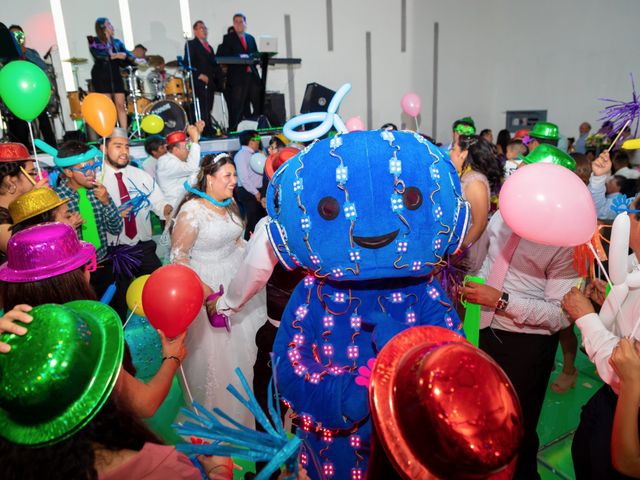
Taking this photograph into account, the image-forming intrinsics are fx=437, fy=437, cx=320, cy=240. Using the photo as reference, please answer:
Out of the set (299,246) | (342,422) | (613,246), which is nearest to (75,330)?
(299,246)

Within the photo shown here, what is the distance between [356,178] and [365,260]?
221mm

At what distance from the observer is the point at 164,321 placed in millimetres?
1727

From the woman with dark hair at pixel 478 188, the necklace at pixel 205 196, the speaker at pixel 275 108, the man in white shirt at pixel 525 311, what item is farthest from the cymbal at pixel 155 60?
the man in white shirt at pixel 525 311

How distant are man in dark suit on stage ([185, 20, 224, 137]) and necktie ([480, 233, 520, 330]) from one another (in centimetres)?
678

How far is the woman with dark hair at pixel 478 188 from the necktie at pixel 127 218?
249cm

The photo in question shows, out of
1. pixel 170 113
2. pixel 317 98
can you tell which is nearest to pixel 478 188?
pixel 317 98

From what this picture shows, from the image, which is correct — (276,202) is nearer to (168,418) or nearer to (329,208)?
(329,208)

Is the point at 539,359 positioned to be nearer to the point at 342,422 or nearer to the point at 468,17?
Result: the point at 342,422

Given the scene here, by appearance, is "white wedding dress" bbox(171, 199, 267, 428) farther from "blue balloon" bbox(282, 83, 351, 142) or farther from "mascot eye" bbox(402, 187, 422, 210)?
"mascot eye" bbox(402, 187, 422, 210)

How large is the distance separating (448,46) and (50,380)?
13.3 meters

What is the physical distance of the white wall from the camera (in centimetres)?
905

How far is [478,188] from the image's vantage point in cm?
247

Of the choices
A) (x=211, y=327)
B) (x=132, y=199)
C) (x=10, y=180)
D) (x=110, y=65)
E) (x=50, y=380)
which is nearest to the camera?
(x=50, y=380)

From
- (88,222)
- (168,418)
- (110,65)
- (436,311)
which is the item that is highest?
(110,65)
